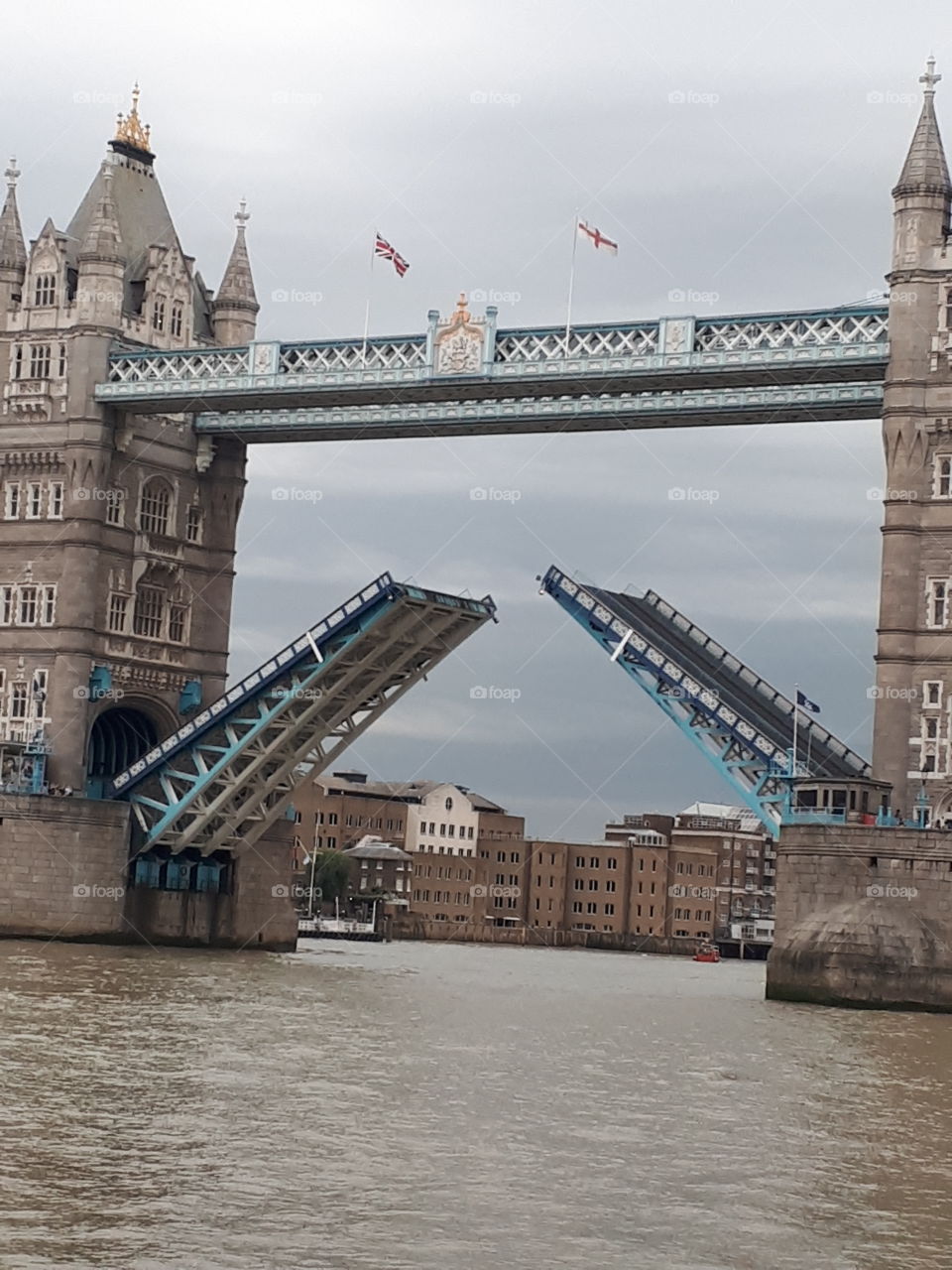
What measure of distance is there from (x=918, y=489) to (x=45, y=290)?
2289 cm

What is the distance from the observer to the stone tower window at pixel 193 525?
58469mm

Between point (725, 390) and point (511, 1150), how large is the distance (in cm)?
2959

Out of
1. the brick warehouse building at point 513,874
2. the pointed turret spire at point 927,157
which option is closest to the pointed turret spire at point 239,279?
the pointed turret spire at point 927,157

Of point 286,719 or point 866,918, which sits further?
point 286,719

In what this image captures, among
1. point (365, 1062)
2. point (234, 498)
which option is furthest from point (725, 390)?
point (365, 1062)

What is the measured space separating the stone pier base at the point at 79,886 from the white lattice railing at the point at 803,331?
1787cm

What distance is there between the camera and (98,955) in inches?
1909

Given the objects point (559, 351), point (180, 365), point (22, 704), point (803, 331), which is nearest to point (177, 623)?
point (22, 704)

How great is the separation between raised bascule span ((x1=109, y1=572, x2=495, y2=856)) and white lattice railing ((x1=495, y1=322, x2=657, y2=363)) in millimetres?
5428

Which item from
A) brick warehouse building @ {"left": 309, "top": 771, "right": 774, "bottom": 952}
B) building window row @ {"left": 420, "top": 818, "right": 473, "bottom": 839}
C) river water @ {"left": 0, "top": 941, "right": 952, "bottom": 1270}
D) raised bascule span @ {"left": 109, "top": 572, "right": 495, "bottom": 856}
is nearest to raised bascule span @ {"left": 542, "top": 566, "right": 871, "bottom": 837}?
raised bascule span @ {"left": 109, "top": 572, "right": 495, "bottom": 856}

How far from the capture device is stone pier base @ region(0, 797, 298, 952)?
52.4 metres

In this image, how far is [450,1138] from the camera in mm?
21281

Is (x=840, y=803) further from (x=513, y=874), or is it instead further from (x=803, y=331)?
(x=513, y=874)

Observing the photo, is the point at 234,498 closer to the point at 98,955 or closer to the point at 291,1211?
the point at 98,955
